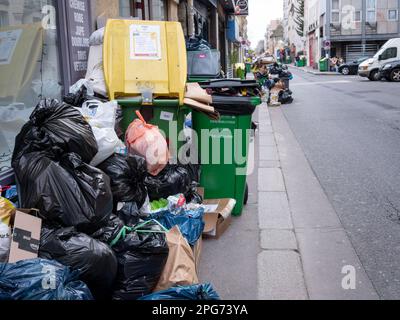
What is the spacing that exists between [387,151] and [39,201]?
20.8ft

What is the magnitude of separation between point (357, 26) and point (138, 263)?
157ft

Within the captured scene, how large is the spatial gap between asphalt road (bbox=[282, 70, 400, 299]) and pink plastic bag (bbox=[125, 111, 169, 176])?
1764mm

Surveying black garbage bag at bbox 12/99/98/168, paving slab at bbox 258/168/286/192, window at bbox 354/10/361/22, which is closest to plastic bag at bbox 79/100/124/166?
black garbage bag at bbox 12/99/98/168

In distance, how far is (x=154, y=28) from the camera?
5238 mm

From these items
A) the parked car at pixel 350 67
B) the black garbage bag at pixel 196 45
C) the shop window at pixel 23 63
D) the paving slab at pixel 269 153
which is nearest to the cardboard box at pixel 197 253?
the shop window at pixel 23 63

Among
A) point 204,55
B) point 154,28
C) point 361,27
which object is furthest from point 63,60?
point 361,27

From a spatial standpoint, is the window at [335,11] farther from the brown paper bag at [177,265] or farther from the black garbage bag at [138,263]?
the black garbage bag at [138,263]

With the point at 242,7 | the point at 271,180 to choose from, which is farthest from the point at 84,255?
the point at 242,7

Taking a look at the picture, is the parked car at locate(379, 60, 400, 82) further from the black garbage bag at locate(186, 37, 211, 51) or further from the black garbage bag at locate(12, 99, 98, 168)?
the black garbage bag at locate(12, 99, 98, 168)

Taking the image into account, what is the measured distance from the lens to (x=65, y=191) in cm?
292

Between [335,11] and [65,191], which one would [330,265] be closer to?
[65,191]

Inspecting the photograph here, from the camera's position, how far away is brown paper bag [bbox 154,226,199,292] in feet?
10.0

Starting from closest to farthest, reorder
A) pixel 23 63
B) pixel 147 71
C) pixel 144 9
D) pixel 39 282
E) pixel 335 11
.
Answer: pixel 39 282, pixel 23 63, pixel 147 71, pixel 144 9, pixel 335 11

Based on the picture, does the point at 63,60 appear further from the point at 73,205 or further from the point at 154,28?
the point at 73,205
